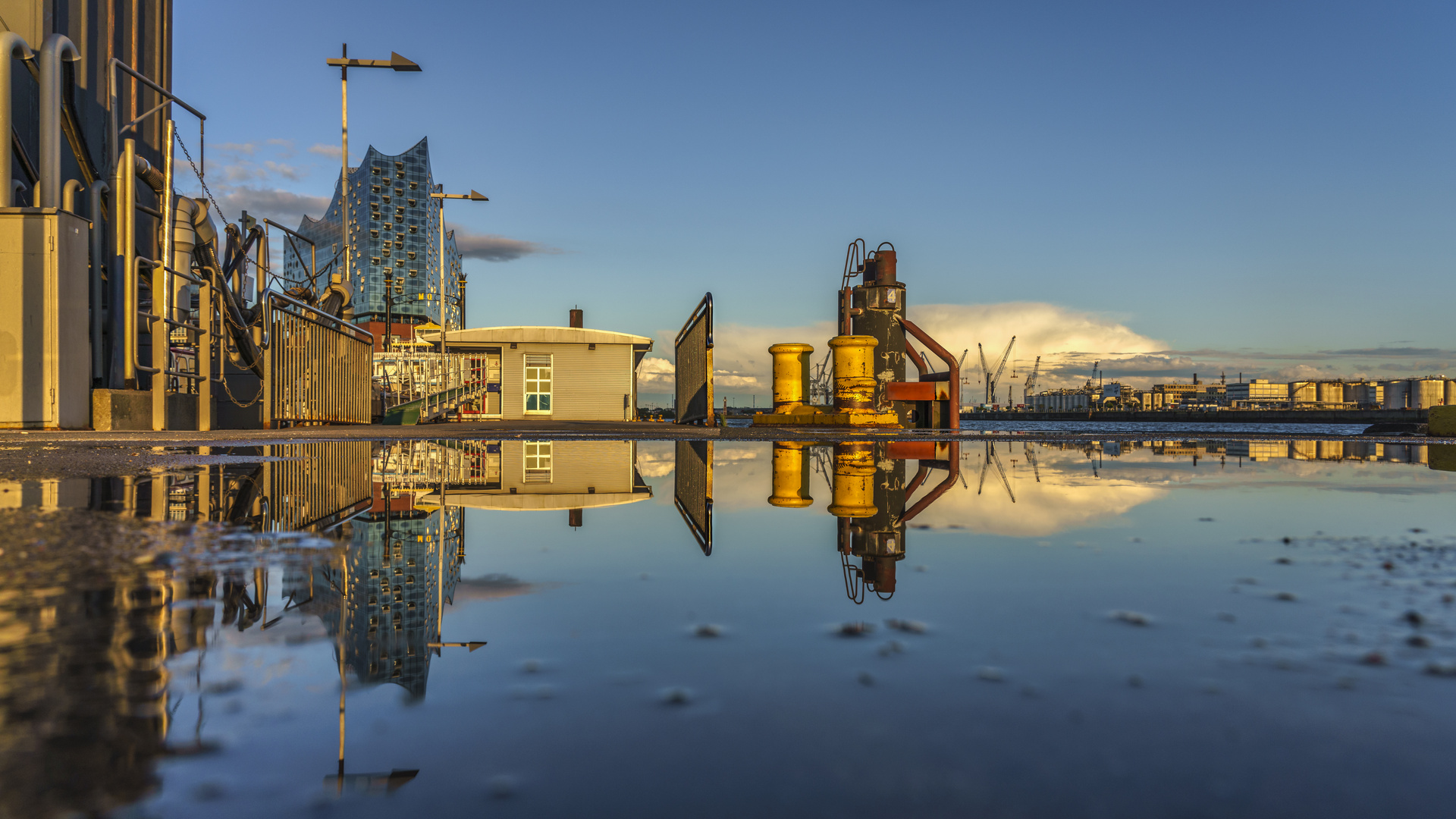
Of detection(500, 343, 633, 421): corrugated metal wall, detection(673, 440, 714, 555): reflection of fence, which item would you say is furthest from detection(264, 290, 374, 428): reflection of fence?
detection(500, 343, 633, 421): corrugated metal wall

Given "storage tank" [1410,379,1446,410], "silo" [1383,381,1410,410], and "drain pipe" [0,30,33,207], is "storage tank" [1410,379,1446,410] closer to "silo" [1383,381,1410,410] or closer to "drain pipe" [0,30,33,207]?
"silo" [1383,381,1410,410]

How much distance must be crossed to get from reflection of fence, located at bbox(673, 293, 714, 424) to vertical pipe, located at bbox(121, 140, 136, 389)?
34.1ft

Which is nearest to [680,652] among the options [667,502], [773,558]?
[773,558]

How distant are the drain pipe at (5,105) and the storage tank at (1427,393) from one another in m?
172

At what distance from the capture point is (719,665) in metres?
1.60

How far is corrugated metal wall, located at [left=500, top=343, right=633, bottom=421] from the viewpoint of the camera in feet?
112

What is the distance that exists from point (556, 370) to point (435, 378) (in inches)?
199

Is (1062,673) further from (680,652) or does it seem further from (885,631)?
(680,652)

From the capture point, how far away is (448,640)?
5.93ft

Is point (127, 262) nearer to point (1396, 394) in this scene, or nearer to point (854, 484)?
point (854, 484)

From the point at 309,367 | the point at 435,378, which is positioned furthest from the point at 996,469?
the point at 435,378

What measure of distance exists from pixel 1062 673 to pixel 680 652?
2.47 feet

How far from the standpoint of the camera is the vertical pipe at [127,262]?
43.2ft

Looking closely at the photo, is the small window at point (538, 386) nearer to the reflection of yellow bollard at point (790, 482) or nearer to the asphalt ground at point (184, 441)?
the asphalt ground at point (184, 441)
